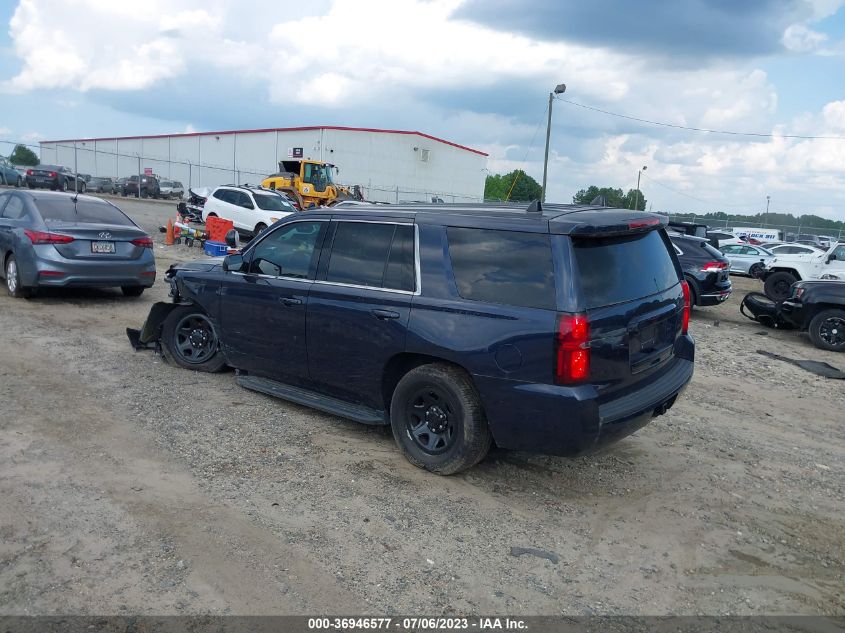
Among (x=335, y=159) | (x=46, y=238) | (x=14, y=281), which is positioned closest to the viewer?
(x=46, y=238)

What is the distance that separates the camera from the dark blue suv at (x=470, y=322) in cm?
401

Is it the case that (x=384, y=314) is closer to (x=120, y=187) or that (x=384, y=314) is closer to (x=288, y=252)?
(x=288, y=252)

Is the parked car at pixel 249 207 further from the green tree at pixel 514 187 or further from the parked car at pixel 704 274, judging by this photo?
the green tree at pixel 514 187

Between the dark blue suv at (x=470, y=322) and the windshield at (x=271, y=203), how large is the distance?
16.7 meters

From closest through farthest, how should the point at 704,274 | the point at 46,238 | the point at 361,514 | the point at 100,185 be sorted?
the point at 361,514, the point at 46,238, the point at 704,274, the point at 100,185

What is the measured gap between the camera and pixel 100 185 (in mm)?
45312

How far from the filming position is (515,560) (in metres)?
3.71

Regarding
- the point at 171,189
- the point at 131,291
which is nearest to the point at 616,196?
the point at 171,189

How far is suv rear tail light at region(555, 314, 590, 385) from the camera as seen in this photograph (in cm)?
389

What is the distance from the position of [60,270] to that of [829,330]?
11782 millimetres

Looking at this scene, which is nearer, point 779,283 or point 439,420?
point 439,420

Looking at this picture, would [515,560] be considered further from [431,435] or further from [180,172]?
[180,172]

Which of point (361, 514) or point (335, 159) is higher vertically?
point (335, 159)

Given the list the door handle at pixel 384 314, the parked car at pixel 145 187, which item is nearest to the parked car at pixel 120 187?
the parked car at pixel 145 187
